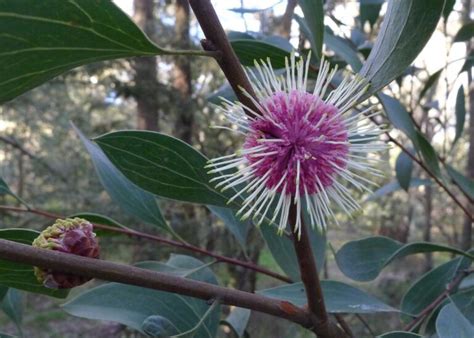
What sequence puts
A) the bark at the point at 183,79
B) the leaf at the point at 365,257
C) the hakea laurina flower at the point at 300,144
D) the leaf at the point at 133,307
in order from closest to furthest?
1. the hakea laurina flower at the point at 300,144
2. the leaf at the point at 133,307
3. the leaf at the point at 365,257
4. the bark at the point at 183,79

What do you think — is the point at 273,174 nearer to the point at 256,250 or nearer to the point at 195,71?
the point at 256,250

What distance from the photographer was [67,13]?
0.39 m

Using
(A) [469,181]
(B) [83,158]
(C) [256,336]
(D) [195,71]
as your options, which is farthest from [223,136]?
(A) [469,181]

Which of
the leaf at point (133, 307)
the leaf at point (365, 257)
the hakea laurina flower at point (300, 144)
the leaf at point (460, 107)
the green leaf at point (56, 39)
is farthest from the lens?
the leaf at point (460, 107)

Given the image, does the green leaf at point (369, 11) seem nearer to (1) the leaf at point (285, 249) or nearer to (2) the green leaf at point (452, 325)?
(1) the leaf at point (285, 249)

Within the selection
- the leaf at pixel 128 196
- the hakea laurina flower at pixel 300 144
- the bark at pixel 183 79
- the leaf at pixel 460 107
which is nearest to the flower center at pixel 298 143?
the hakea laurina flower at pixel 300 144

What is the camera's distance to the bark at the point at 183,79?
4.29 m

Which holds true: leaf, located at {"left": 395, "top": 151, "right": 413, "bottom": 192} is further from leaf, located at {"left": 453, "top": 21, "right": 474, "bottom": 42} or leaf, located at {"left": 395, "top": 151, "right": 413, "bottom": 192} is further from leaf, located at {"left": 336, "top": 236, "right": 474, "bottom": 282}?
leaf, located at {"left": 336, "top": 236, "right": 474, "bottom": 282}

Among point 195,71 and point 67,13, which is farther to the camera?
point 195,71

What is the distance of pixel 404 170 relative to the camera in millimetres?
1254

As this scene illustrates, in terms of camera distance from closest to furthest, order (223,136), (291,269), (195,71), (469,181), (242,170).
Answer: (242,170), (291,269), (469,181), (223,136), (195,71)

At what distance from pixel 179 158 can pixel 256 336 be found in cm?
239

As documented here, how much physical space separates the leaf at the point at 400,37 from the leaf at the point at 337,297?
1.01 feet

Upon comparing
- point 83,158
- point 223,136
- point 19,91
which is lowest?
point 83,158
